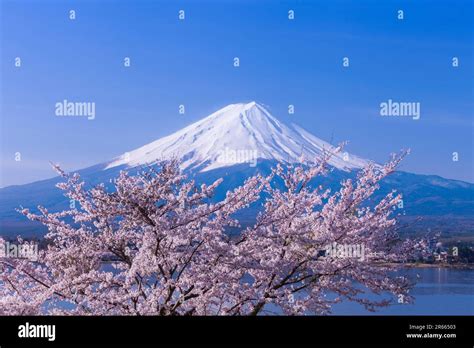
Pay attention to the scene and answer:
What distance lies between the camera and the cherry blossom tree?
4891mm

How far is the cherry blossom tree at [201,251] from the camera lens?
4.89 metres

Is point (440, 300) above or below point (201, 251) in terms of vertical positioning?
below

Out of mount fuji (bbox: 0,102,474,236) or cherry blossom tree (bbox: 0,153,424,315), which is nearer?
Answer: cherry blossom tree (bbox: 0,153,424,315)

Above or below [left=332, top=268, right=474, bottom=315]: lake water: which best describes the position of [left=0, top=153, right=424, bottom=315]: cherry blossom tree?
above

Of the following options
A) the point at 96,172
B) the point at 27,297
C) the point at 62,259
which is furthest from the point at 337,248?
the point at 96,172

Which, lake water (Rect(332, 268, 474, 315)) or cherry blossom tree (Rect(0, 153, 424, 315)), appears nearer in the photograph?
cherry blossom tree (Rect(0, 153, 424, 315))

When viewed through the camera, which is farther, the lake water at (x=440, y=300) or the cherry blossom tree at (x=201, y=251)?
the lake water at (x=440, y=300)

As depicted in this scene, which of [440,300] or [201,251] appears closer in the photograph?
[201,251]

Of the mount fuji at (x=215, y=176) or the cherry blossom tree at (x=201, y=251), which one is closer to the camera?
the cherry blossom tree at (x=201, y=251)

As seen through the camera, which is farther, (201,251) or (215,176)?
(215,176)

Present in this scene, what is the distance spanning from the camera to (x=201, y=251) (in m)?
5.01

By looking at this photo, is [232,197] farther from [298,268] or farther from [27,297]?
[27,297]

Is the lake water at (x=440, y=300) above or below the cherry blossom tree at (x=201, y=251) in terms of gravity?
below
